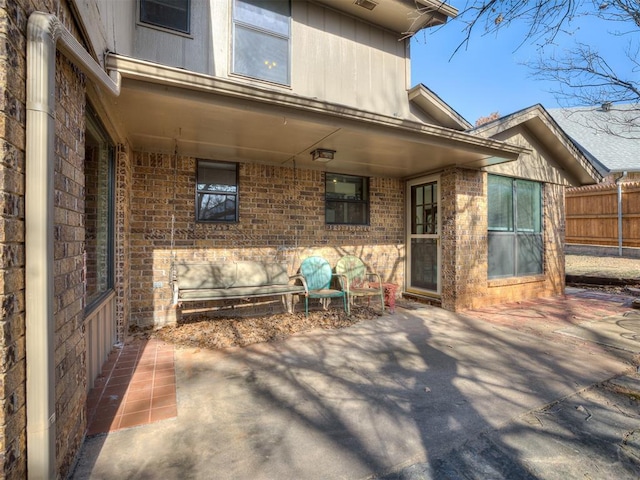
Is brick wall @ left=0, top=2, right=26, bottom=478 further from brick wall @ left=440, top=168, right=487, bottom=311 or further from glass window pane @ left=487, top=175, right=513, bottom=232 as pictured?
glass window pane @ left=487, top=175, right=513, bottom=232

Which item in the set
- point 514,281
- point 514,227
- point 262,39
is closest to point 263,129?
point 262,39

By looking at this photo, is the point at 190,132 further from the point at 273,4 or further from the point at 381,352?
the point at 381,352

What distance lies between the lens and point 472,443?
2076mm

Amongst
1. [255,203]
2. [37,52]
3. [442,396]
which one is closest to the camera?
[37,52]

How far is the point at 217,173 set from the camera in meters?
5.08

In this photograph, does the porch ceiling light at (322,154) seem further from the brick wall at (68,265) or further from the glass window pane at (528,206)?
the glass window pane at (528,206)

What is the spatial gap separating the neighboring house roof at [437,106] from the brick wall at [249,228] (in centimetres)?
155

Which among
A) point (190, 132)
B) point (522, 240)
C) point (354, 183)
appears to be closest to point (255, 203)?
point (190, 132)

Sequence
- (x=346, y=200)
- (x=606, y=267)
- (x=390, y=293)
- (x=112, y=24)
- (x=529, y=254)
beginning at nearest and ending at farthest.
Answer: (x=112, y=24), (x=390, y=293), (x=346, y=200), (x=529, y=254), (x=606, y=267)

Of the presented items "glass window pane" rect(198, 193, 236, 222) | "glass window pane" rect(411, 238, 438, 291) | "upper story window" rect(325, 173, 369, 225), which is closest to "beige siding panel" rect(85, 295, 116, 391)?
"glass window pane" rect(198, 193, 236, 222)

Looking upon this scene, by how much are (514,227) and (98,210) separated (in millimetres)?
6935

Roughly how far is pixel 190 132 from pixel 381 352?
348 cm

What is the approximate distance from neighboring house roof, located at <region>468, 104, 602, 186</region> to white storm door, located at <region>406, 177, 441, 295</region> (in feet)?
4.38

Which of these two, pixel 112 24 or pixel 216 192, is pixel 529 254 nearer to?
pixel 216 192
